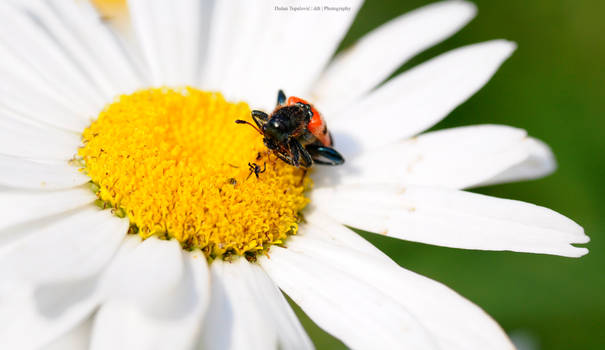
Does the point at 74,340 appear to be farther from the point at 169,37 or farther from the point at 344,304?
the point at 169,37

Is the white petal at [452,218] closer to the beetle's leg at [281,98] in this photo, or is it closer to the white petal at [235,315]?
the beetle's leg at [281,98]

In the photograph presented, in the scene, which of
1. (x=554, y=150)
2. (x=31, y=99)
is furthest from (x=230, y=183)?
(x=554, y=150)

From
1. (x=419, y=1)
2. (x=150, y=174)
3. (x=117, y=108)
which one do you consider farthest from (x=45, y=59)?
(x=419, y=1)

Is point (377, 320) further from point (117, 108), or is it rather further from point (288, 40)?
point (288, 40)

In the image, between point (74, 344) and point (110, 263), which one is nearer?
point (74, 344)

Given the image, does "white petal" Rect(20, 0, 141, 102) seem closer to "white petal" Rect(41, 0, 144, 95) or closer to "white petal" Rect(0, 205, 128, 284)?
"white petal" Rect(41, 0, 144, 95)

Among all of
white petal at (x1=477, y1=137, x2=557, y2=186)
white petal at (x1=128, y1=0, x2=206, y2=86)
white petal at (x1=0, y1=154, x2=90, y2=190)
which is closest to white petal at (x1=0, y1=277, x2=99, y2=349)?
white petal at (x1=0, y1=154, x2=90, y2=190)
